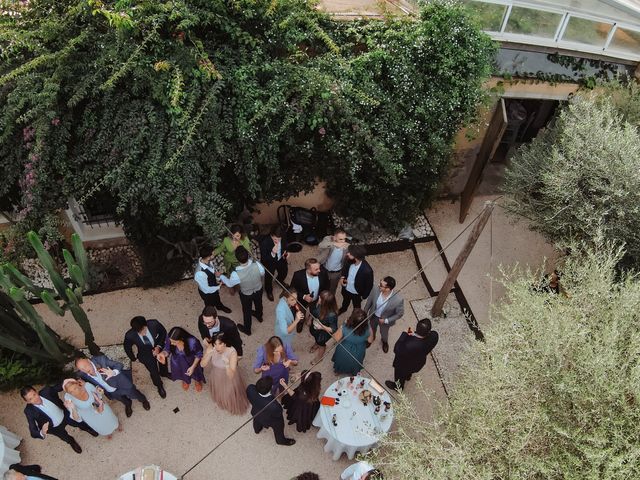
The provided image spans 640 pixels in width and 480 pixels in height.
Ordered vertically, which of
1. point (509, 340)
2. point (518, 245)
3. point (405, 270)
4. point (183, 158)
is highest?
point (183, 158)

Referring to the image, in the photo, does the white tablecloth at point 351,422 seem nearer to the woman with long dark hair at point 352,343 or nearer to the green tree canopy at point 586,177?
the woman with long dark hair at point 352,343

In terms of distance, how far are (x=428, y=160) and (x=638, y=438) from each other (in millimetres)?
4813

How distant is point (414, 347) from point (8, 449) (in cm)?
516

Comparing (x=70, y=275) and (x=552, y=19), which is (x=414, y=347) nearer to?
(x=70, y=275)

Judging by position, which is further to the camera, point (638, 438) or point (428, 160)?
point (428, 160)

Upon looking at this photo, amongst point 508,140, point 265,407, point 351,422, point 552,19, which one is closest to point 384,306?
point 351,422

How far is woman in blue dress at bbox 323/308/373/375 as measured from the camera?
257 inches

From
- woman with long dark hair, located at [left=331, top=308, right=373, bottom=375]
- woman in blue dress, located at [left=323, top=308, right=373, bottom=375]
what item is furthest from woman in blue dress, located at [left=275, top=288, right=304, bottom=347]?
woman with long dark hair, located at [left=331, top=308, right=373, bottom=375]

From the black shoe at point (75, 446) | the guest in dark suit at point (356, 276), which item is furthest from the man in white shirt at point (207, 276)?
the black shoe at point (75, 446)

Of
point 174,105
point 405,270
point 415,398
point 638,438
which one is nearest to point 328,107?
point 174,105

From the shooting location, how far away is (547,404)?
189 inches

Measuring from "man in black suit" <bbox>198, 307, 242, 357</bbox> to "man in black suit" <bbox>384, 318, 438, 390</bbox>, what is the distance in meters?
2.18

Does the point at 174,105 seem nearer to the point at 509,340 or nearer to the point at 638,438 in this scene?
the point at 509,340

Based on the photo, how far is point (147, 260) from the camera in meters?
8.33
